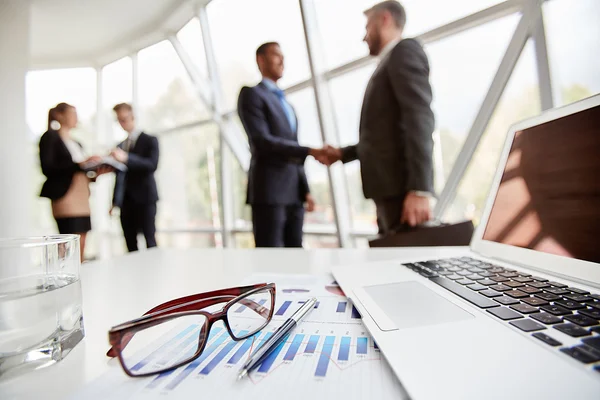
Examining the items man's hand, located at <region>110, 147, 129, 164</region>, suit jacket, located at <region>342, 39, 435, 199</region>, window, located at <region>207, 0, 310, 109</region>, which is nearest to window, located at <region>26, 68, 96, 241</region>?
man's hand, located at <region>110, 147, 129, 164</region>

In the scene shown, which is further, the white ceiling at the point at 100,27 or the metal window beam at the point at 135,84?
the metal window beam at the point at 135,84

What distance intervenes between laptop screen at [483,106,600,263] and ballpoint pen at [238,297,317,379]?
41 centimetres

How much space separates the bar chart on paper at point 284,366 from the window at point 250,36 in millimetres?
2753

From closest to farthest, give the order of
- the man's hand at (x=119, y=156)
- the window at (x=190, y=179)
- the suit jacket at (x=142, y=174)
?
the man's hand at (x=119, y=156) → the suit jacket at (x=142, y=174) → the window at (x=190, y=179)

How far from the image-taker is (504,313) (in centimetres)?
32

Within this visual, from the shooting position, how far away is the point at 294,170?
1844 millimetres

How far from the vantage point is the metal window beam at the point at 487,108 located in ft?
5.17

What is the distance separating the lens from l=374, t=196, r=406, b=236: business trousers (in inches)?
54.0

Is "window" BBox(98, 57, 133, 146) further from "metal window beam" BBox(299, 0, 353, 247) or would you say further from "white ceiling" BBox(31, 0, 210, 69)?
"metal window beam" BBox(299, 0, 353, 247)

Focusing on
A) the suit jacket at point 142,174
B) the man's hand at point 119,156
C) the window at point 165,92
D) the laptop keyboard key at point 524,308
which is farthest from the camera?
the window at point 165,92

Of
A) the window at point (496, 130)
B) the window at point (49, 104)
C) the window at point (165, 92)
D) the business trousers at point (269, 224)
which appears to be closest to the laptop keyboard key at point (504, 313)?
the window at point (49, 104)

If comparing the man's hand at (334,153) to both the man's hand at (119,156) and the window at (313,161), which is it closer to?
the window at (313,161)

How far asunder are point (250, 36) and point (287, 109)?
1843 millimetres

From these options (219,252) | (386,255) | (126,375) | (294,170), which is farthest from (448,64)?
(126,375)
